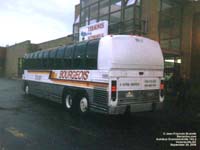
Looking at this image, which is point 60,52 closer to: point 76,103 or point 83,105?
point 76,103

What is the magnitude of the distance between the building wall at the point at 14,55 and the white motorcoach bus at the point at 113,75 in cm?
3085

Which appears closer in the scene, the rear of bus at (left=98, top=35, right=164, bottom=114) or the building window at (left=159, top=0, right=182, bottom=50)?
the rear of bus at (left=98, top=35, right=164, bottom=114)

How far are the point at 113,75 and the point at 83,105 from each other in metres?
2.20

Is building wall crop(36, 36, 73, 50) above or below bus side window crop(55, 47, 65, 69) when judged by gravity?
above

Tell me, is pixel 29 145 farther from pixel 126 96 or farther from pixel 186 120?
pixel 186 120

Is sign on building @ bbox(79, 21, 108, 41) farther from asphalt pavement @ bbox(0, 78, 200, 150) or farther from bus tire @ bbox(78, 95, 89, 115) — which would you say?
asphalt pavement @ bbox(0, 78, 200, 150)

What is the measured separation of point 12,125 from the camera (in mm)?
8523

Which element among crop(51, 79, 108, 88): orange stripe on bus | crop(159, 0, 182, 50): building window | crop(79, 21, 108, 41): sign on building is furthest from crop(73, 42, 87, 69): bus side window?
crop(159, 0, 182, 50): building window

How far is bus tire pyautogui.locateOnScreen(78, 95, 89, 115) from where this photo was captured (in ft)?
33.6

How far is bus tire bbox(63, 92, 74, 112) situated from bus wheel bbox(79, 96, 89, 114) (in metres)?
0.78

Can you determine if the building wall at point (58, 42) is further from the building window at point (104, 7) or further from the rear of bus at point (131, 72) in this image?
the rear of bus at point (131, 72)

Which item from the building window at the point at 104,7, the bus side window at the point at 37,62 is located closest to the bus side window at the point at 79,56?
the bus side window at the point at 37,62

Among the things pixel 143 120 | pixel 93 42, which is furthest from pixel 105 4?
pixel 143 120

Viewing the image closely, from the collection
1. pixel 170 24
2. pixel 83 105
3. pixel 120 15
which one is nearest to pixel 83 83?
pixel 83 105
